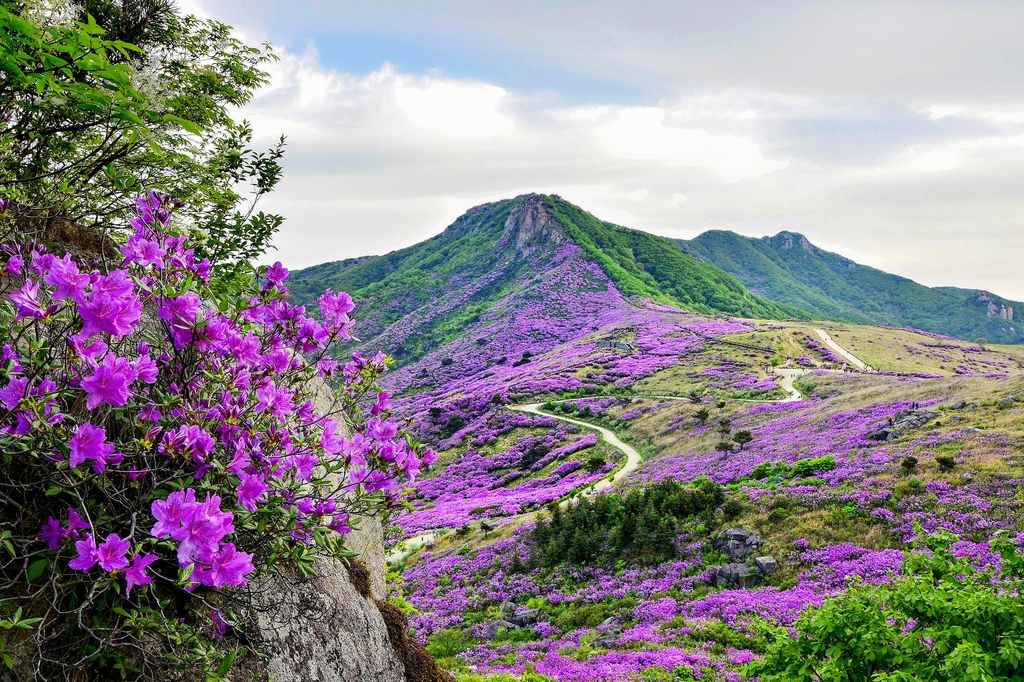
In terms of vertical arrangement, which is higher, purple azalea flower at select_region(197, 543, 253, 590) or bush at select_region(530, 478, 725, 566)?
purple azalea flower at select_region(197, 543, 253, 590)

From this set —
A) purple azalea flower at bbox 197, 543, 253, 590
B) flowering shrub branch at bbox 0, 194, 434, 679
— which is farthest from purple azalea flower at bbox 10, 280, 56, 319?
purple azalea flower at bbox 197, 543, 253, 590

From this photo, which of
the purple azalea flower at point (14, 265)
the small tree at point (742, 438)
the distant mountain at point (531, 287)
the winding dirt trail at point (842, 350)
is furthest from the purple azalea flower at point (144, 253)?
the distant mountain at point (531, 287)

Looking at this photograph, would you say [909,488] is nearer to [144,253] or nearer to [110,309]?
[144,253]

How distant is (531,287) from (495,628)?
289ft

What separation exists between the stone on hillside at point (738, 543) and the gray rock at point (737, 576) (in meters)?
0.69

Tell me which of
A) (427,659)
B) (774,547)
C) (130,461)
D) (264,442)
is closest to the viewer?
(130,461)

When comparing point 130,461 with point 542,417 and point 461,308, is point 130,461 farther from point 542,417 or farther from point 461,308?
point 461,308

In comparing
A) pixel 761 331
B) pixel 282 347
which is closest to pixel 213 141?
pixel 282 347

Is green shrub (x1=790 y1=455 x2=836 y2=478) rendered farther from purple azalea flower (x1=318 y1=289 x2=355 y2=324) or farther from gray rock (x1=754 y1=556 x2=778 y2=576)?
purple azalea flower (x1=318 y1=289 x2=355 y2=324)

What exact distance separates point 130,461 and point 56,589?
0.57 metres

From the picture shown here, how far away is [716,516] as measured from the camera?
64.1ft

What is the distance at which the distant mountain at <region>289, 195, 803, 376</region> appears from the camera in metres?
89.7

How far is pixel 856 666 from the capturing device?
5184 mm

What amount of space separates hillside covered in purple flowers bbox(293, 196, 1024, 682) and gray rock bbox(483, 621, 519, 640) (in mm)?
57
